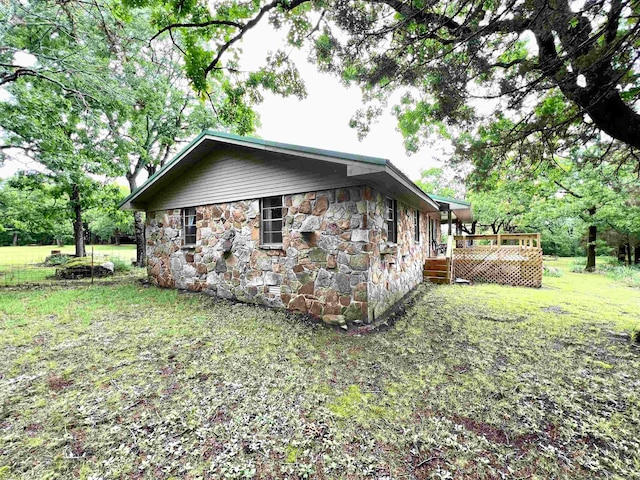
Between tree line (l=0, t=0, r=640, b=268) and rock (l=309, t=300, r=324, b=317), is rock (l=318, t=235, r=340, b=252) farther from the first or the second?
tree line (l=0, t=0, r=640, b=268)

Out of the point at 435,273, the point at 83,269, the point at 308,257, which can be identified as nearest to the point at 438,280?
the point at 435,273

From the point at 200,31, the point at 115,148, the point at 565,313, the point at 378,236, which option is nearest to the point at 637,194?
the point at 565,313

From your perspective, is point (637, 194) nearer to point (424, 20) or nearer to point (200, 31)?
point (424, 20)

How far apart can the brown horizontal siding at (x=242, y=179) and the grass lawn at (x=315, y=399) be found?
2778 mm

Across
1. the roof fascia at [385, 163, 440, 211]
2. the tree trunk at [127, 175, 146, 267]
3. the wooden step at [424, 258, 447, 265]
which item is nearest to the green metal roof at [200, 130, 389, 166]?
the roof fascia at [385, 163, 440, 211]

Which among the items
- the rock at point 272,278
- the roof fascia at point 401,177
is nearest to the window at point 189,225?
the rock at point 272,278

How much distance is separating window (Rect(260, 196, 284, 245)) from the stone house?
2 centimetres

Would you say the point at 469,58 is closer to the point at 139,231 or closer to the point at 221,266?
the point at 221,266

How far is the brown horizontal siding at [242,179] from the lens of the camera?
514 centimetres

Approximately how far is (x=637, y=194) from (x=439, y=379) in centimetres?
1359

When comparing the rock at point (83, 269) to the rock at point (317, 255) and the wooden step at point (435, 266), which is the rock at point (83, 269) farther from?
the wooden step at point (435, 266)

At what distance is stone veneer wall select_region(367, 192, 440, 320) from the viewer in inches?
200

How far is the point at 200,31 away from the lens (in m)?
4.36

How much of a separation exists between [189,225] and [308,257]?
4.32 m
